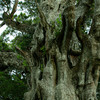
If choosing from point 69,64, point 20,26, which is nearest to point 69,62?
point 69,64

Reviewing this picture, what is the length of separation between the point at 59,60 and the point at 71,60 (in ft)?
1.66

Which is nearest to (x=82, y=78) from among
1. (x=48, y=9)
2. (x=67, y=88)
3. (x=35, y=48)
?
(x=67, y=88)

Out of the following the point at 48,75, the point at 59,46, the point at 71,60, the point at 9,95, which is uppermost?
the point at 59,46

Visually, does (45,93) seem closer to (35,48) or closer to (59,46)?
(59,46)

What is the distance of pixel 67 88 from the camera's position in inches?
142

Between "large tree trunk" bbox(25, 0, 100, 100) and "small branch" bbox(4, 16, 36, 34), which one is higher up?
"small branch" bbox(4, 16, 36, 34)

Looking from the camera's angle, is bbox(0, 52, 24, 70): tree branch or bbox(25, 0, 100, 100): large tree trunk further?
bbox(0, 52, 24, 70): tree branch

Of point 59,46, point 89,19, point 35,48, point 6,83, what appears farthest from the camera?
point 89,19

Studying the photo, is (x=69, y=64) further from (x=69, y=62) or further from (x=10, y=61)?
(x=10, y=61)

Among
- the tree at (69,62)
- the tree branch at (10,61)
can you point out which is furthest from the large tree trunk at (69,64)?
the tree branch at (10,61)

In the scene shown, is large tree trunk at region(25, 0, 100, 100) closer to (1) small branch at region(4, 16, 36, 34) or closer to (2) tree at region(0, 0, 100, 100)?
(2) tree at region(0, 0, 100, 100)

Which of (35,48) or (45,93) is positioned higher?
(35,48)

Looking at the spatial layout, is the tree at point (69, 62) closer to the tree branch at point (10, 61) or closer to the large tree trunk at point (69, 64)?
the large tree trunk at point (69, 64)

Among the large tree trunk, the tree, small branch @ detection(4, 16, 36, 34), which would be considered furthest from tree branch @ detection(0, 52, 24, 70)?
the large tree trunk
